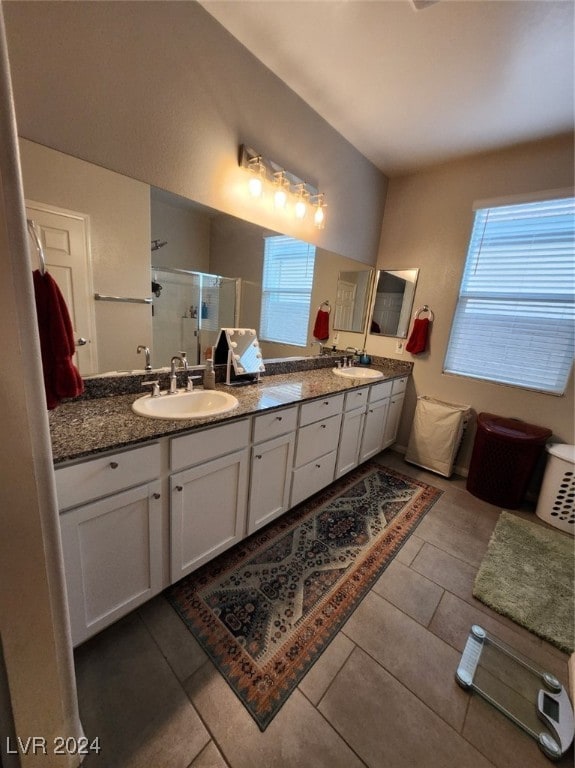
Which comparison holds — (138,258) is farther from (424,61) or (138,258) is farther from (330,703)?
(330,703)

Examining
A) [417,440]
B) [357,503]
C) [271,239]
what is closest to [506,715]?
[357,503]

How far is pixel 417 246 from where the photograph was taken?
2.85 m

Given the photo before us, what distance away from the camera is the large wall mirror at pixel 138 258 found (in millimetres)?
1197

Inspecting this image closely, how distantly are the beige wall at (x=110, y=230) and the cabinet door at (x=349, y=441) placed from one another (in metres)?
1.46

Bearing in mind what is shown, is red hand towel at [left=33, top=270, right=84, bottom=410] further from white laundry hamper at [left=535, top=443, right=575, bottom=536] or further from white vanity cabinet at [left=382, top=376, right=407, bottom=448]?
white laundry hamper at [left=535, top=443, right=575, bottom=536]

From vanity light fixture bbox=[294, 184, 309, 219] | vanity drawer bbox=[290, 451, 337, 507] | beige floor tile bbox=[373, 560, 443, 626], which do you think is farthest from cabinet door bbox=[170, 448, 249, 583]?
vanity light fixture bbox=[294, 184, 309, 219]

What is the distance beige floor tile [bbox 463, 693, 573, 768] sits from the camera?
3.24 feet

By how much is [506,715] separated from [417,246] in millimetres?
3119

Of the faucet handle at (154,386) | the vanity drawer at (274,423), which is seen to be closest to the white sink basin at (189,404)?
the faucet handle at (154,386)

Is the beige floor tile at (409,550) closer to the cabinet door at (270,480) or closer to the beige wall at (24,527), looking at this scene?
the cabinet door at (270,480)

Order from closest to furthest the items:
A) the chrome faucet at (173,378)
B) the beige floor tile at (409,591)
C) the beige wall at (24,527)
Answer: the beige wall at (24,527) → the beige floor tile at (409,591) → the chrome faucet at (173,378)

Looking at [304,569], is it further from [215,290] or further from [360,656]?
[215,290]

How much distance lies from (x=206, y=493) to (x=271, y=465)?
1.39ft

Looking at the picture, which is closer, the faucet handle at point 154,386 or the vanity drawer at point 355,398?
the faucet handle at point 154,386
